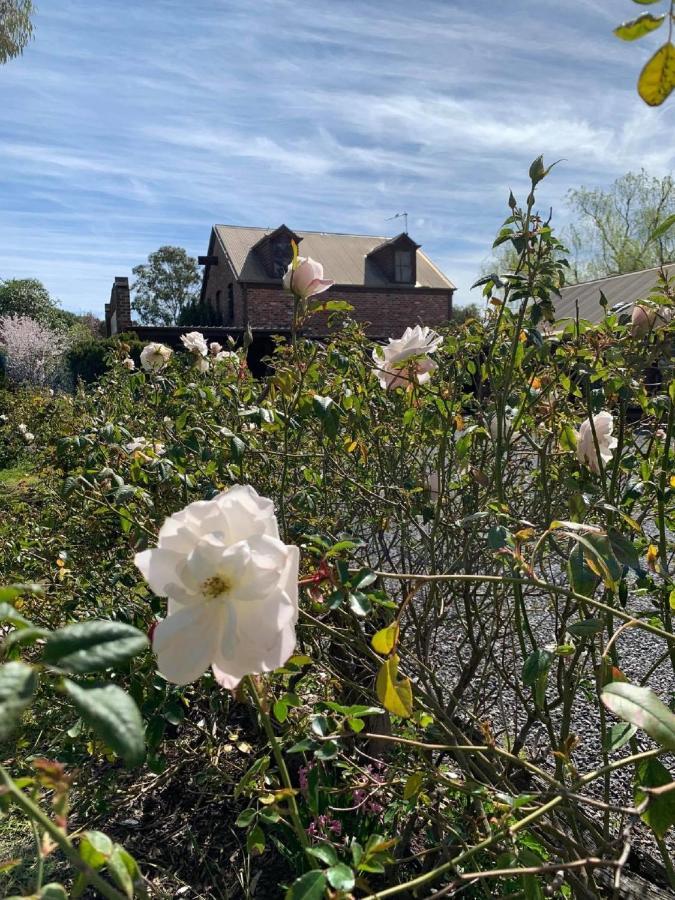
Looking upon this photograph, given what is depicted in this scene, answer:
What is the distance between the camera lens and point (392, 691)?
980 mm

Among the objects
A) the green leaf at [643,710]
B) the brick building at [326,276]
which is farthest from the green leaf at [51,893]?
the brick building at [326,276]

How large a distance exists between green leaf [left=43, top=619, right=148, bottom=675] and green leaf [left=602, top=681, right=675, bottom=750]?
1.70 ft

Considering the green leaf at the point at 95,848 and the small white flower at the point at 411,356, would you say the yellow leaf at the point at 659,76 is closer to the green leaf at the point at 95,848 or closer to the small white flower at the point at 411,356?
the green leaf at the point at 95,848

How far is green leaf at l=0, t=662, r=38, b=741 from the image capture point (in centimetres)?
53

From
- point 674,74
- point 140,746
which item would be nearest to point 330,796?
point 140,746

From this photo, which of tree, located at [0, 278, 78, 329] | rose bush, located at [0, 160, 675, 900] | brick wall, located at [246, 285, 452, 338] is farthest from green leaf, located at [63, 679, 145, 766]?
tree, located at [0, 278, 78, 329]

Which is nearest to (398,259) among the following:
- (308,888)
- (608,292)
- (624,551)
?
(608,292)

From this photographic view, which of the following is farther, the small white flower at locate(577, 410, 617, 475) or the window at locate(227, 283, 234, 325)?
the window at locate(227, 283, 234, 325)

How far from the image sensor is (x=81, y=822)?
2602 mm

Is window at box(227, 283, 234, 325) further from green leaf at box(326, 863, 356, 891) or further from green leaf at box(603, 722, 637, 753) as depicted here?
green leaf at box(326, 863, 356, 891)

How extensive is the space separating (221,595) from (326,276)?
83.6 feet

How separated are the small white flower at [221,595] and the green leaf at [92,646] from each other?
18cm

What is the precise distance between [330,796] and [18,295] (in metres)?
42.5

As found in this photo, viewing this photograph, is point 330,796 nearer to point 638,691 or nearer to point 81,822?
point 81,822
